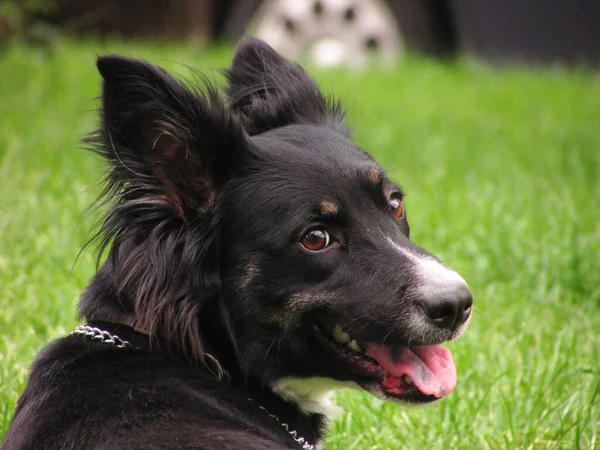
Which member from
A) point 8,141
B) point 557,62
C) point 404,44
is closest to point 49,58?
point 8,141

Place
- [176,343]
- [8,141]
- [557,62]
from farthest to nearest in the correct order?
[557,62], [8,141], [176,343]

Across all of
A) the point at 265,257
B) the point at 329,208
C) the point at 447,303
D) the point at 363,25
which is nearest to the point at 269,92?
the point at 329,208

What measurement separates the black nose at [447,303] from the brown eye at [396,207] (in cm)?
55

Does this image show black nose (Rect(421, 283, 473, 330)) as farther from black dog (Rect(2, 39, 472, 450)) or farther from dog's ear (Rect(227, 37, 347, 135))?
dog's ear (Rect(227, 37, 347, 135))

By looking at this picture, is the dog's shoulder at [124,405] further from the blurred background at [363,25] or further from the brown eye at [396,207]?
the blurred background at [363,25]

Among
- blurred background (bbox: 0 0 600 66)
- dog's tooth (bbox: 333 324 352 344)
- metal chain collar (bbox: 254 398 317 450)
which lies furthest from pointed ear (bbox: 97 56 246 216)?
blurred background (bbox: 0 0 600 66)

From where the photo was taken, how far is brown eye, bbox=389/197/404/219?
3186 mm

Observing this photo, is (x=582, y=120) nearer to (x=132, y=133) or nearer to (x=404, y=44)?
(x=404, y=44)

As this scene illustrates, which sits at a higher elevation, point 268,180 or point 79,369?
point 268,180

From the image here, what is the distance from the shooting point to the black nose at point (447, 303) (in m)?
2.72

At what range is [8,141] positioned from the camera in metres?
6.22

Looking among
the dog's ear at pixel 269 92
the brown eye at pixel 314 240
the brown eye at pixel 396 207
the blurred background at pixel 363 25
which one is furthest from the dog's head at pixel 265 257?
the blurred background at pixel 363 25

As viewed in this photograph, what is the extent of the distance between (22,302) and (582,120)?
670 centimetres

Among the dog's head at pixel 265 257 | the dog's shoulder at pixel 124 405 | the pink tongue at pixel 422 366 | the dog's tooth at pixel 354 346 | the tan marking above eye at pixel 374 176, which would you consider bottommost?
the dog's shoulder at pixel 124 405
